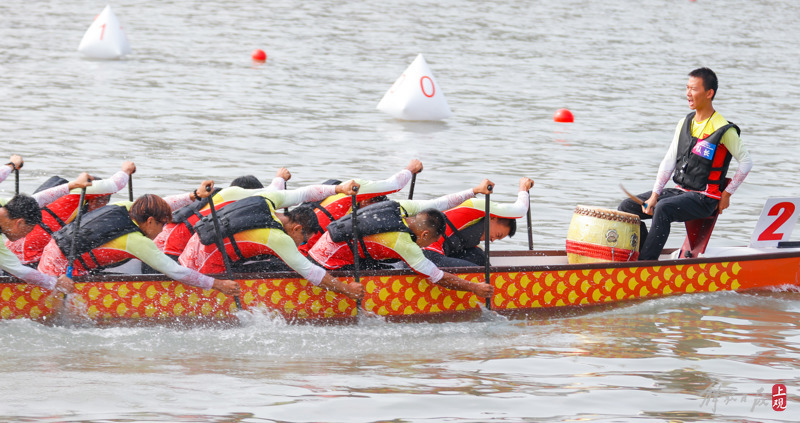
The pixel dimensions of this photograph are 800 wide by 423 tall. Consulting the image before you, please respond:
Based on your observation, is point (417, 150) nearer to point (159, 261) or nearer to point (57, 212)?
point (57, 212)

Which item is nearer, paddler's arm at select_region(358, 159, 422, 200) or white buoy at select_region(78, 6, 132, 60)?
paddler's arm at select_region(358, 159, 422, 200)

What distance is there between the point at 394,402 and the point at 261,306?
6.17 ft

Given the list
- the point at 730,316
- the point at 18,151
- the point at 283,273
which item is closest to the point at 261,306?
the point at 283,273

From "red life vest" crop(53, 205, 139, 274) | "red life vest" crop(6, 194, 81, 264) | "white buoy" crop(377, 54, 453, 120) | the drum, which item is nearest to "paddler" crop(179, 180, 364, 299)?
"red life vest" crop(53, 205, 139, 274)

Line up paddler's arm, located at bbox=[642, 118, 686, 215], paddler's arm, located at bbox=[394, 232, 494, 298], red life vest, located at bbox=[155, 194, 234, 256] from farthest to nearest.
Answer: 1. paddler's arm, located at bbox=[642, 118, 686, 215]
2. red life vest, located at bbox=[155, 194, 234, 256]
3. paddler's arm, located at bbox=[394, 232, 494, 298]

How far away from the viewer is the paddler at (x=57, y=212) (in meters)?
8.24

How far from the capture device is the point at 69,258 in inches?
296

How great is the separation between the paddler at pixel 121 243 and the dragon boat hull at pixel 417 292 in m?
0.17

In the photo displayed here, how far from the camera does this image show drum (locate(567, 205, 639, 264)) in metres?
9.28

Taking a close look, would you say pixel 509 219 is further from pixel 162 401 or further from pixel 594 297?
pixel 162 401

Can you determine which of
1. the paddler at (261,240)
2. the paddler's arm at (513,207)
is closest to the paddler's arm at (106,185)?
the paddler at (261,240)

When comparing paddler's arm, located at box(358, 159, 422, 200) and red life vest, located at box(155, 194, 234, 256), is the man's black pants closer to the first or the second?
paddler's arm, located at box(358, 159, 422, 200)

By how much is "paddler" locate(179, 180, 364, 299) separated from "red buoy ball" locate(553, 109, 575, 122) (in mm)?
11756

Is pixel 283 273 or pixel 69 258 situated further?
pixel 283 273
